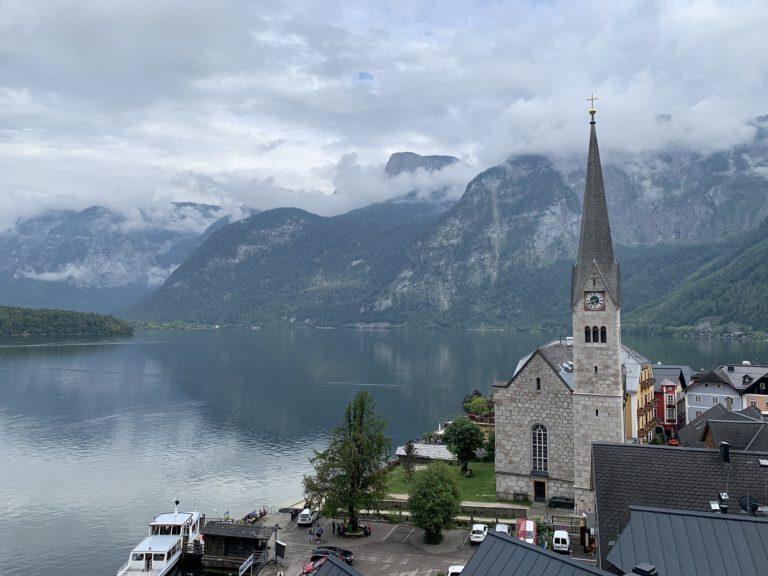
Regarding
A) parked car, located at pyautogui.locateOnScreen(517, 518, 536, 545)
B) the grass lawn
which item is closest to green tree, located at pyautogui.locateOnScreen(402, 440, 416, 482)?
the grass lawn

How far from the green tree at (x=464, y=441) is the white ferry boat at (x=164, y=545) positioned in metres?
23.6

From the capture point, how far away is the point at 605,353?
48.5 metres

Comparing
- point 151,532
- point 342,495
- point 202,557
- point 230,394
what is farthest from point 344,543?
point 230,394

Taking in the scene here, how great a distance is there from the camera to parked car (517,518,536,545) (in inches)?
1590

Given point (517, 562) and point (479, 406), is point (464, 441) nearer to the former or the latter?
point (479, 406)

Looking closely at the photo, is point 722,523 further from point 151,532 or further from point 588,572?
point 151,532

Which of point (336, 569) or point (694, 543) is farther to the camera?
point (694, 543)

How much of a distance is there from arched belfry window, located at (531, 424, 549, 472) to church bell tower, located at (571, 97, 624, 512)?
2739 mm

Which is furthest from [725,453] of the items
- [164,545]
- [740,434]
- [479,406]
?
[479,406]

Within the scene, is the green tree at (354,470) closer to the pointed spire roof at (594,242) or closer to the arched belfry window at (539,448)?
the arched belfry window at (539,448)

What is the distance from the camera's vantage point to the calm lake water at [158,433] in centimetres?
5838

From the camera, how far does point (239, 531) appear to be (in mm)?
44844

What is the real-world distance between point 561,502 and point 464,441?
13776mm

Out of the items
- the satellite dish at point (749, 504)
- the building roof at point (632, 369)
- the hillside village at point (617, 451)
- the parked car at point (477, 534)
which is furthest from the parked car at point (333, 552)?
the building roof at point (632, 369)
